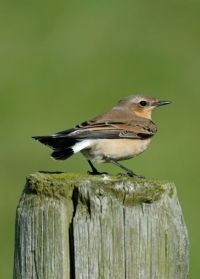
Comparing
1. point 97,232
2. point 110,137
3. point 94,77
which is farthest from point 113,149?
point 94,77

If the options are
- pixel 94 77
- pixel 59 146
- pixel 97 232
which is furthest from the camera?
pixel 94 77

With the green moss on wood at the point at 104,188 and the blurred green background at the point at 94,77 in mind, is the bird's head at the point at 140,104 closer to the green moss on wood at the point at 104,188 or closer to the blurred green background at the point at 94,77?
the blurred green background at the point at 94,77

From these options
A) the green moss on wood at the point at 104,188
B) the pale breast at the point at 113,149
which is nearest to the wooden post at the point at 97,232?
the green moss on wood at the point at 104,188

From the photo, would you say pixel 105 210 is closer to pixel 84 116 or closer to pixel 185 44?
pixel 84 116

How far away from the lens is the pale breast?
9617 mm

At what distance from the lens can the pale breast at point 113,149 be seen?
9617 millimetres

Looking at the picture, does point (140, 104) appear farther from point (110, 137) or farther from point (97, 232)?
point (97, 232)

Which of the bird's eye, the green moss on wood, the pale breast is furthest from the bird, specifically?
the green moss on wood

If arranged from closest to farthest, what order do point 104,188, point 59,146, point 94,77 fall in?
Answer: point 104,188 → point 59,146 → point 94,77

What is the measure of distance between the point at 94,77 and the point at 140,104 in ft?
28.1

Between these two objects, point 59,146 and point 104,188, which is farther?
point 59,146

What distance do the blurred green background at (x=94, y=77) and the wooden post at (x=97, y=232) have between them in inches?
312

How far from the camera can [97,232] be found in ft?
17.8

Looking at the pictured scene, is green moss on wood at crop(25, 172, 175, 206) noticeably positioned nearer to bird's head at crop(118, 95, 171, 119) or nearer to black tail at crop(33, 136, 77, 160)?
black tail at crop(33, 136, 77, 160)
